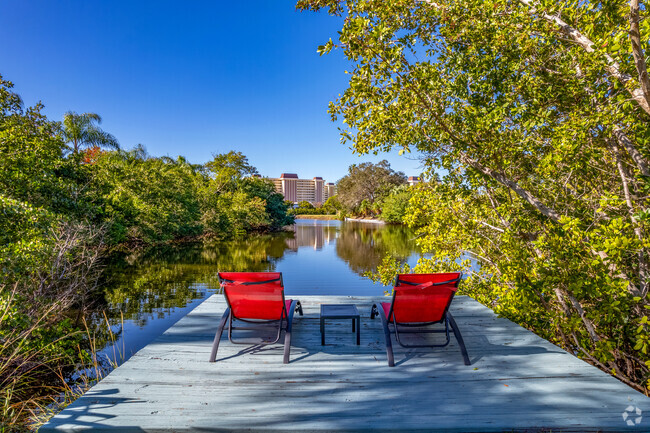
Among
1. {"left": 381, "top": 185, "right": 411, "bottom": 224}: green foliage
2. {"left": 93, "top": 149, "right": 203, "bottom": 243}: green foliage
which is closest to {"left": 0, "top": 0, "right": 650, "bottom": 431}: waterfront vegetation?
{"left": 93, "top": 149, "right": 203, "bottom": 243}: green foliage

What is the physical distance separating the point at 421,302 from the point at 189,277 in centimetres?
1101

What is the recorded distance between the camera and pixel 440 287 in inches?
124

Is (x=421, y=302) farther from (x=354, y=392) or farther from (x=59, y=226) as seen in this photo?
(x=59, y=226)

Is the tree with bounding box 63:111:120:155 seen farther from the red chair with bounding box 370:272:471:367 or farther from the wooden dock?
the red chair with bounding box 370:272:471:367

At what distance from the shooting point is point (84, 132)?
20.1m

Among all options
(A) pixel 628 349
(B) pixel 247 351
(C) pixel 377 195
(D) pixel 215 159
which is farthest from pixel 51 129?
(C) pixel 377 195

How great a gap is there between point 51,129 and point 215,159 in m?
34.4

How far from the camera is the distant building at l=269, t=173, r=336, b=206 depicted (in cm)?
16075

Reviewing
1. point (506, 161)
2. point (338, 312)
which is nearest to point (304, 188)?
point (506, 161)

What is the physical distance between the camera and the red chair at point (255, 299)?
124 inches

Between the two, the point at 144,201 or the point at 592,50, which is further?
the point at 144,201

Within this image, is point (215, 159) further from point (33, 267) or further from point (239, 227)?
point (33, 267)

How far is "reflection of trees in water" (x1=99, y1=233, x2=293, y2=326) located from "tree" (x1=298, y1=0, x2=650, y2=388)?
7.54m

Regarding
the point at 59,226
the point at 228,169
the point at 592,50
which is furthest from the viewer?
the point at 228,169
